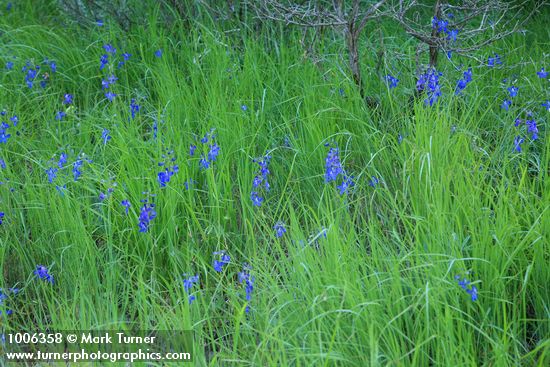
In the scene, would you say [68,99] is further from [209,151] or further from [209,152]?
[209,152]

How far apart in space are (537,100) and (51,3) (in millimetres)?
3680

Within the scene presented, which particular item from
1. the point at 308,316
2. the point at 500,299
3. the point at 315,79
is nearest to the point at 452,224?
the point at 500,299

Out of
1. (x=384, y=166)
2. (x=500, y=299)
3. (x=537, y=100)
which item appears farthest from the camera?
(x=537, y=100)

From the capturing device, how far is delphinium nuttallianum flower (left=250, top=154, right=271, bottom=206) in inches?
128

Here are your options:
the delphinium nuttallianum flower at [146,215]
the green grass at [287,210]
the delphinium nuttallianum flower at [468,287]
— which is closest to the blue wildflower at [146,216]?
the delphinium nuttallianum flower at [146,215]

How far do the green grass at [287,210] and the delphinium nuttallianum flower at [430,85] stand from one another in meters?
0.08

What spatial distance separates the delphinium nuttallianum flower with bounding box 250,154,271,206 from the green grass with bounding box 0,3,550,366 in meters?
0.06

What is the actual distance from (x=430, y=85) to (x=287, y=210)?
3.02 ft

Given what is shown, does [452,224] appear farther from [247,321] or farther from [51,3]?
[51,3]

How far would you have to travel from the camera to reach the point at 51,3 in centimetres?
588

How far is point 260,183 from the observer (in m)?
3.37

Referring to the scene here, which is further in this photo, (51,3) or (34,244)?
(51,3)

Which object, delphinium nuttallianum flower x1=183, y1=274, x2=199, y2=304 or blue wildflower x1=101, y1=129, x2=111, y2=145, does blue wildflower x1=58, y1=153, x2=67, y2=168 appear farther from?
delphinium nuttallianum flower x1=183, y1=274, x2=199, y2=304

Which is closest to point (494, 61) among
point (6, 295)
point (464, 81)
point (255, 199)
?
point (464, 81)
